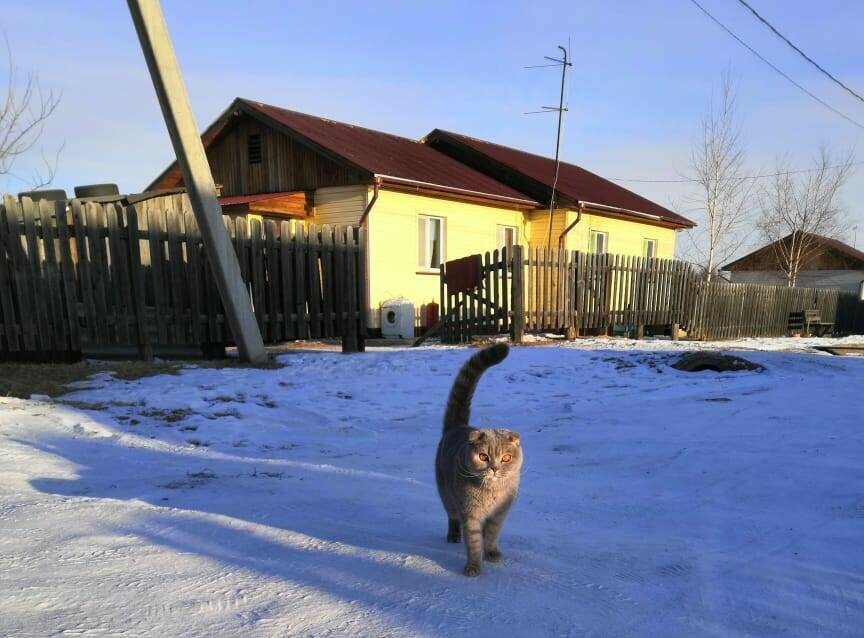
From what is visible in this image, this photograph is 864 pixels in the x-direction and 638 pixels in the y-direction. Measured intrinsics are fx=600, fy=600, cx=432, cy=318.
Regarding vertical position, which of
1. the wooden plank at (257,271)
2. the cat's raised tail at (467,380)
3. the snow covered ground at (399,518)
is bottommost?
the snow covered ground at (399,518)

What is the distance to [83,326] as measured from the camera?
26.1 ft

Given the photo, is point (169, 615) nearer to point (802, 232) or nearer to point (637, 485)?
point (637, 485)

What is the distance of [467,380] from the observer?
3.02 metres

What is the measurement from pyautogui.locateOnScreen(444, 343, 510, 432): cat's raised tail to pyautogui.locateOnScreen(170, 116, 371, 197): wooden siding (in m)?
12.5

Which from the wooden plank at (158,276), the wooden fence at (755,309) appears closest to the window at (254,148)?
the wooden plank at (158,276)

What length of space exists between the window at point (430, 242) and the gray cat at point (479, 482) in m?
14.4

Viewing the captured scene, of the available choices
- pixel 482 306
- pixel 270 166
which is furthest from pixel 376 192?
pixel 482 306

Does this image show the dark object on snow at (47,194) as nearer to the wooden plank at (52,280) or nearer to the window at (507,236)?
the wooden plank at (52,280)

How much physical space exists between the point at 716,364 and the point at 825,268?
132ft

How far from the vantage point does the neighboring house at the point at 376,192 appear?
15531 millimetres

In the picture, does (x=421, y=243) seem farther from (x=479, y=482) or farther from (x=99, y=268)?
(x=479, y=482)

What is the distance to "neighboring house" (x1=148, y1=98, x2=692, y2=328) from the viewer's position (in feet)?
51.0

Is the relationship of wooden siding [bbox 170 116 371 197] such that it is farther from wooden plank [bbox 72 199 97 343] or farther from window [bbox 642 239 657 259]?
window [bbox 642 239 657 259]

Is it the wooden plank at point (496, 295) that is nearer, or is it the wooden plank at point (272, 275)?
the wooden plank at point (272, 275)
